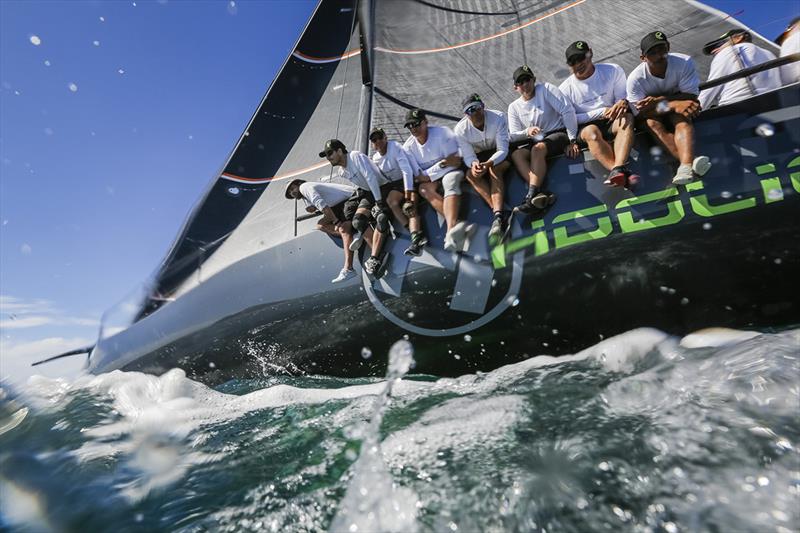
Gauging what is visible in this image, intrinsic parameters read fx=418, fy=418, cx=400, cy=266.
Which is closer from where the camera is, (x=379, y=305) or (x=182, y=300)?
(x=379, y=305)

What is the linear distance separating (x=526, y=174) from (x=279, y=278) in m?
2.29

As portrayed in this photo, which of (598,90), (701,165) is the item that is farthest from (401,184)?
(701,165)

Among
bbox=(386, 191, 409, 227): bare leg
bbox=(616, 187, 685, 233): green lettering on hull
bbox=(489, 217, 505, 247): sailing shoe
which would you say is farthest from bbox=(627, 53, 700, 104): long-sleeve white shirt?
bbox=(386, 191, 409, 227): bare leg

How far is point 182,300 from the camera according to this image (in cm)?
473

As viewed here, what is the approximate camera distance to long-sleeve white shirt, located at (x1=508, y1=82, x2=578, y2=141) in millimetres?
2564

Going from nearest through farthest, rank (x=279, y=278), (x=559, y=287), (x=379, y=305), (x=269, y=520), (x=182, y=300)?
(x=269, y=520) < (x=559, y=287) < (x=379, y=305) < (x=279, y=278) < (x=182, y=300)

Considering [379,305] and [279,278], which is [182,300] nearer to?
[279,278]

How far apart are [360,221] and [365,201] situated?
Answer: 193 mm

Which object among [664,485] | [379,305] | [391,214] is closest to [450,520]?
[664,485]

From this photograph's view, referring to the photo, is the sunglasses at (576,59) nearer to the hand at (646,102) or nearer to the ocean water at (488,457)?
the hand at (646,102)

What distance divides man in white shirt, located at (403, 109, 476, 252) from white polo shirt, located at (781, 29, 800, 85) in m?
1.92

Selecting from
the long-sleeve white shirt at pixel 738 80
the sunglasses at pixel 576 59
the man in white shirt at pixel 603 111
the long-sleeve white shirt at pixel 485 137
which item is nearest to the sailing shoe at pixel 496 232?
the long-sleeve white shirt at pixel 485 137

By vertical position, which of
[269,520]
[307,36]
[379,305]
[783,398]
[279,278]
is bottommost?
[783,398]

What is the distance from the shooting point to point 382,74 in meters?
5.20
